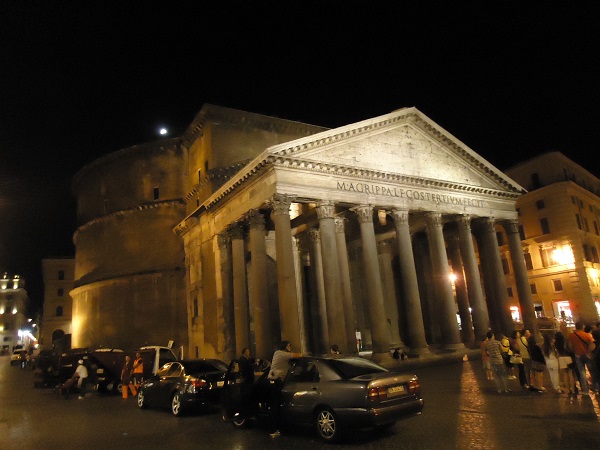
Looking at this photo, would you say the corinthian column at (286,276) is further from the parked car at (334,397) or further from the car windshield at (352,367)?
the car windshield at (352,367)

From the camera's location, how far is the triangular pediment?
59.6 ft

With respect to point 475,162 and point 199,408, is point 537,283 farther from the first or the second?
point 199,408

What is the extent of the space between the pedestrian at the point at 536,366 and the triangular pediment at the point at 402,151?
10.6 metres

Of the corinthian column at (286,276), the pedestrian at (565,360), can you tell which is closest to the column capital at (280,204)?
the corinthian column at (286,276)

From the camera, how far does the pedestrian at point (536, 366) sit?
32.2 ft

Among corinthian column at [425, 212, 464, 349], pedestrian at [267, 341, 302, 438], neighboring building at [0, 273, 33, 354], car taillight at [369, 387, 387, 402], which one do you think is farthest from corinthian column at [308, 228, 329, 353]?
neighboring building at [0, 273, 33, 354]

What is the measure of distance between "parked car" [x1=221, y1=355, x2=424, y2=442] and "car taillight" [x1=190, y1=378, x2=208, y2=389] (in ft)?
6.09

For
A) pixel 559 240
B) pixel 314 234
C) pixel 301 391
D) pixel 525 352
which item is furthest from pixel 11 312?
pixel 525 352

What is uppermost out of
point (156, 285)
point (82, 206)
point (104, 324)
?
point (82, 206)

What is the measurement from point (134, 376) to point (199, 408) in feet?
17.4

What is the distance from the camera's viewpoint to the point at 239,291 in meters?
20.5

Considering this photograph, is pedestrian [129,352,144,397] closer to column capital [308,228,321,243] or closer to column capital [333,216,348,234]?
column capital [333,216,348,234]

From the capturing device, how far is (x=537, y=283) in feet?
112

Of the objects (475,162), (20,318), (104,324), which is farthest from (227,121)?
(20,318)
